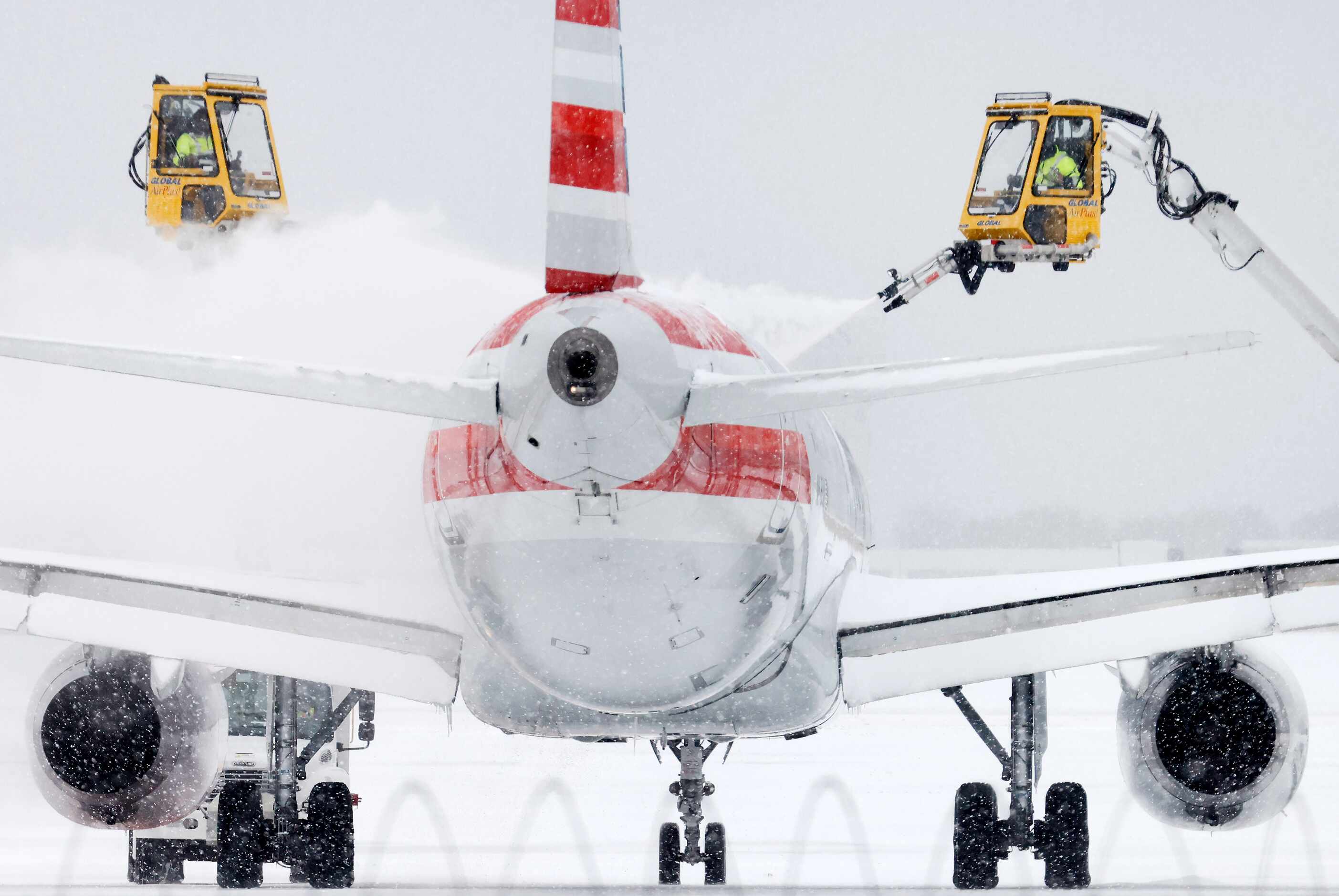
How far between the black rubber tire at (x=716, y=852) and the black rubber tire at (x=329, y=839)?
9.14 ft

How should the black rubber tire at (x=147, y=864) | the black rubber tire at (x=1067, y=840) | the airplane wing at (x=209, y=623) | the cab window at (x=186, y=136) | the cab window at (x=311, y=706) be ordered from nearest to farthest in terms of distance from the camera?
1. the airplane wing at (x=209, y=623)
2. the black rubber tire at (x=1067, y=840)
3. the black rubber tire at (x=147, y=864)
4. the cab window at (x=311, y=706)
5. the cab window at (x=186, y=136)

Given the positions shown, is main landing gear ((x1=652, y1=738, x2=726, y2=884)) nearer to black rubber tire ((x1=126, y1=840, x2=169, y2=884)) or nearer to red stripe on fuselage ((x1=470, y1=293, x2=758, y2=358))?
red stripe on fuselage ((x1=470, y1=293, x2=758, y2=358))

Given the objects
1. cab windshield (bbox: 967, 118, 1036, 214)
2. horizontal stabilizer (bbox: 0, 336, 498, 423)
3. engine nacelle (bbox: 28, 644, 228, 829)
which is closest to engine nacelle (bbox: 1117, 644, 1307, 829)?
horizontal stabilizer (bbox: 0, 336, 498, 423)

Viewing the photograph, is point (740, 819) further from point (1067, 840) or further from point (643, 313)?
point (643, 313)

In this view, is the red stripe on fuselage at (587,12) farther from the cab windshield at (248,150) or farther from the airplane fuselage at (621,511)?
the cab windshield at (248,150)

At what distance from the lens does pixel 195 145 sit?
24.9 meters

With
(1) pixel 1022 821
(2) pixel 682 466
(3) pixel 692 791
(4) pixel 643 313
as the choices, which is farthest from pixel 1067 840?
(4) pixel 643 313

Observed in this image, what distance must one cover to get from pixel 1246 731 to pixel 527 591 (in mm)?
6563

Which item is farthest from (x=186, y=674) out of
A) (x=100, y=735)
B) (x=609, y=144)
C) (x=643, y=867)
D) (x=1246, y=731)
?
(x=1246, y=731)

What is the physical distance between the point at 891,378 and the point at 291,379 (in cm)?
259

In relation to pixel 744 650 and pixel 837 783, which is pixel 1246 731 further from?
pixel 837 783

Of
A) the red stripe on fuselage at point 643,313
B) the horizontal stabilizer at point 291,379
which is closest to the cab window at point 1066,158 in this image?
the red stripe on fuselage at point 643,313

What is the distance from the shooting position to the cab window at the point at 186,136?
24.6 meters

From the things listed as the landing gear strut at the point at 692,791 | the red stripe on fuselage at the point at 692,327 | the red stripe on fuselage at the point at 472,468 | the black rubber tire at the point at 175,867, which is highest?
the red stripe on fuselage at the point at 692,327
